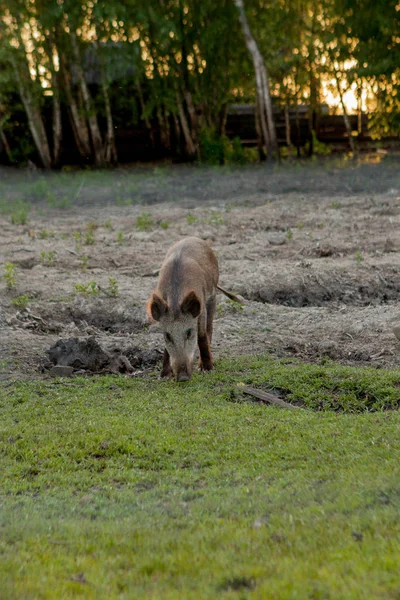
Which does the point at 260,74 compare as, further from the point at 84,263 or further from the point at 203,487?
the point at 203,487

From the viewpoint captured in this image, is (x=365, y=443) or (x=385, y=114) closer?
(x=365, y=443)

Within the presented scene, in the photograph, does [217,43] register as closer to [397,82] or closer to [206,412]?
[397,82]

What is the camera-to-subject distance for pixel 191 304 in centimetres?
947

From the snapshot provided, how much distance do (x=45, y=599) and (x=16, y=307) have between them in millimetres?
8152

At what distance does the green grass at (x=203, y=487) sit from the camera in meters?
4.46

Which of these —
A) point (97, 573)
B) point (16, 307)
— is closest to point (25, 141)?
point (16, 307)

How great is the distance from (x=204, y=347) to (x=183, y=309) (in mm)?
688

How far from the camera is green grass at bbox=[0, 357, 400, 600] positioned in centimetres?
446

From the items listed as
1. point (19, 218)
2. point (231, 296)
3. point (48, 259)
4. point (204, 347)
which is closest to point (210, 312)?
point (204, 347)

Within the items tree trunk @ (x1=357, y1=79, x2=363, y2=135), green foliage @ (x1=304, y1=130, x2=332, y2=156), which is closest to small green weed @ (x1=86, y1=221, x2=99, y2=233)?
tree trunk @ (x1=357, y1=79, x2=363, y2=135)

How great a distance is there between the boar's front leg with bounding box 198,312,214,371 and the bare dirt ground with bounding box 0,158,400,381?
709mm

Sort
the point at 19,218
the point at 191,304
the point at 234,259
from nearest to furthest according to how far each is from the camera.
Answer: the point at 191,304 → the point at 234,259 → the point at 19,218

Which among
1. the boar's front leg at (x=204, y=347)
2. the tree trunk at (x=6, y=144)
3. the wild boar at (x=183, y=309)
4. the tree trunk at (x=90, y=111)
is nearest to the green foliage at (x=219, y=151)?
the tree trunk at (x=90, y=111)

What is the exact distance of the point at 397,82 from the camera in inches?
1074
